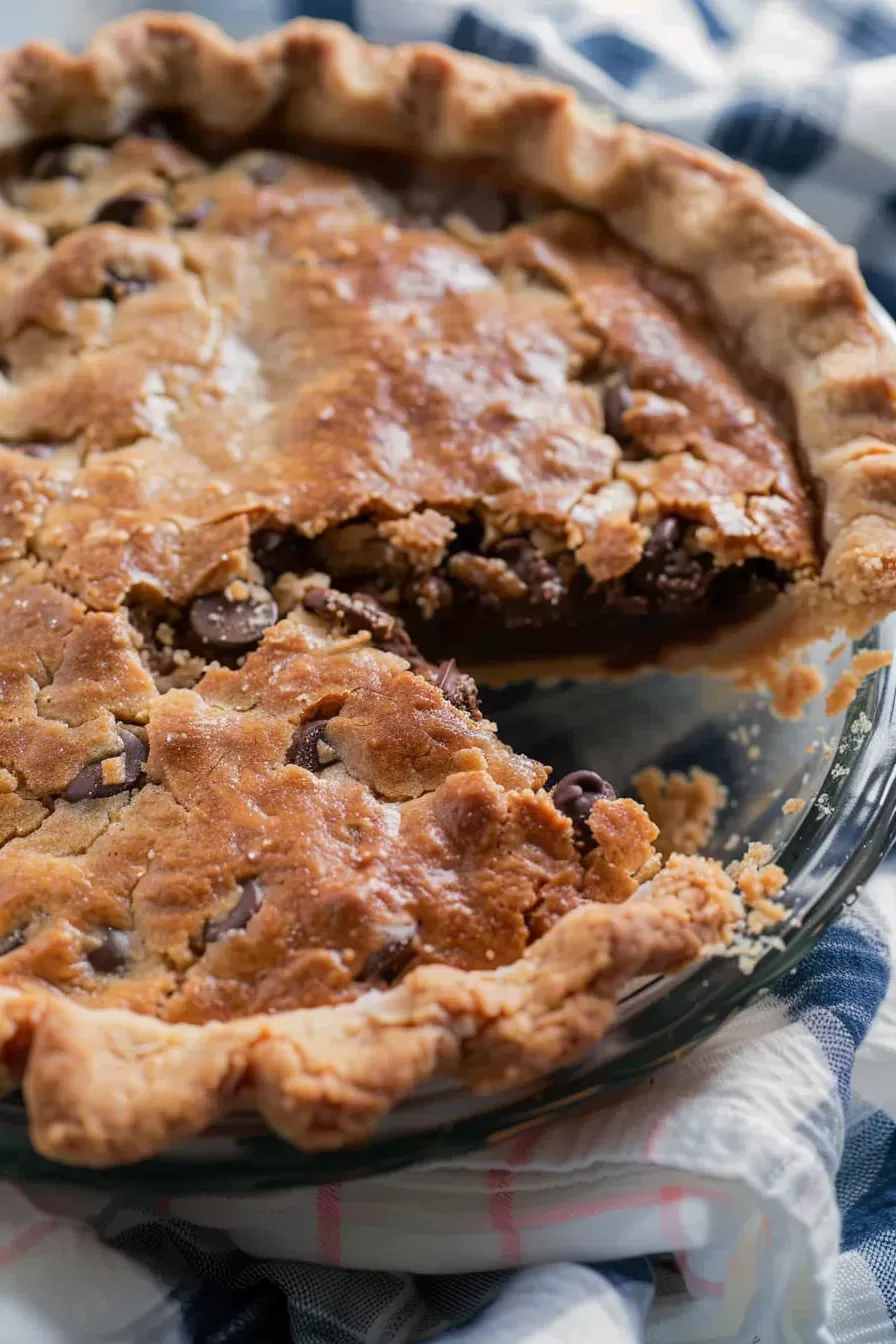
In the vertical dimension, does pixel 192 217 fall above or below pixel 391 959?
above

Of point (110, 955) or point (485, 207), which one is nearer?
point (110, 955)

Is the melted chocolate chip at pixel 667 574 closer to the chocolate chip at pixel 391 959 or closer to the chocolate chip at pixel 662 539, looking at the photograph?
the chocolate chip at pixel 662 539

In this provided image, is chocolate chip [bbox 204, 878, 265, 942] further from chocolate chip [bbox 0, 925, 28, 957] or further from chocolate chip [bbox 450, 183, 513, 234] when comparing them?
chocolate chip [bbox 450, 183, 513, 234]

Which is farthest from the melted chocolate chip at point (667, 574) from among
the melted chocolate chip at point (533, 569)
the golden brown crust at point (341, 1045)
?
the golden brown crust at point (341, 1045)

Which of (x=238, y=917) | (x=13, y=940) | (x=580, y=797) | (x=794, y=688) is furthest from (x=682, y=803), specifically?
(x=13, y=940)

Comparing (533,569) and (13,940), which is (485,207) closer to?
(533,569)
